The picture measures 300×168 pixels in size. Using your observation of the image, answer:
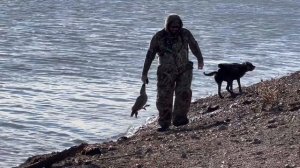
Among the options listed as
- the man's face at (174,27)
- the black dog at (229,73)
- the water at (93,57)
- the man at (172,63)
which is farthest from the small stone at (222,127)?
the black dog at (229,73)

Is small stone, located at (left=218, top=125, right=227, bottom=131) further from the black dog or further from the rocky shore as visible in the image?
the black dog

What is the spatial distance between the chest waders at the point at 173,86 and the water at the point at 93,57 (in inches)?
62.0

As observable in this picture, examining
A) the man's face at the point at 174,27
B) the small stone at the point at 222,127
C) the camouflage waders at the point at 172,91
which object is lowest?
the small stone at the point at 222,127

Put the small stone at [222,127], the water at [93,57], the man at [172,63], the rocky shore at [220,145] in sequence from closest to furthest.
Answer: the rocky shore at [220,145] → the small stone at [222,127] → the man at [172,63] → the water at [93,57]

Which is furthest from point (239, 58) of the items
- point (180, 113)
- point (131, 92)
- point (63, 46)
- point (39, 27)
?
point (180, 113)

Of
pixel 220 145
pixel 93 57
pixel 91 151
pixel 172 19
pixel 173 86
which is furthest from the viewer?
pixel 93 57

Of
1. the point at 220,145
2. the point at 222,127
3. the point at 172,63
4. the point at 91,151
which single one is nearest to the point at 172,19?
the point at 172,63

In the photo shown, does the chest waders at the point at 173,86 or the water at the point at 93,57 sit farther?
the water at the point at 93,57

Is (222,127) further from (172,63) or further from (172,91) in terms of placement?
(172,63)

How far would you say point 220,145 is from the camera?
9.55 m

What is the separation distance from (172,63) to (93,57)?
37.2ft

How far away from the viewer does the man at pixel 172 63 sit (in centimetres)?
1125

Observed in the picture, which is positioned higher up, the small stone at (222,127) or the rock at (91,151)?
the rock at (91,151)

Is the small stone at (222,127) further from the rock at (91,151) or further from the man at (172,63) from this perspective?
the rock at (91,151)
